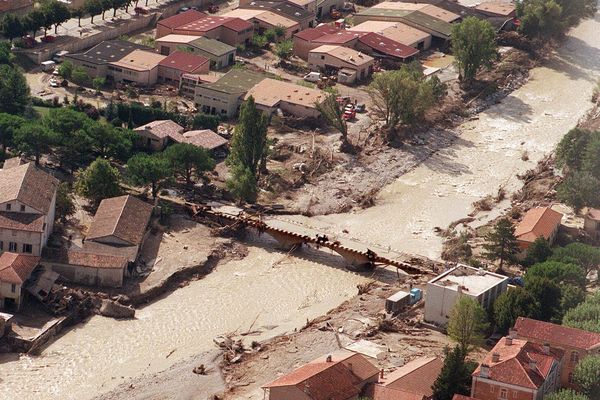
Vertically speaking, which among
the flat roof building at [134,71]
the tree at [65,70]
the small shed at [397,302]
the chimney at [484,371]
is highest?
the chimney at [484,371]

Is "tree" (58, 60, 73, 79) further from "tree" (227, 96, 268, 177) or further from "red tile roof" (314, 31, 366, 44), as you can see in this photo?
"red tile roof" (314, 31, 366, 44)

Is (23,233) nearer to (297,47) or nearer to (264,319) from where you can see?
(264,319)

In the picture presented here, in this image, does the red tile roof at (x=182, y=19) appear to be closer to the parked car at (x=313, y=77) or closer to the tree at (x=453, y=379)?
the parked car at (x=313, y=77)

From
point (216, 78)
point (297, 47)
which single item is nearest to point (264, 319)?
point (216, 78)

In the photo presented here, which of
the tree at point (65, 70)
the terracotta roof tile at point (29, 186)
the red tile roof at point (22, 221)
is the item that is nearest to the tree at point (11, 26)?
the tree at point (65, 70)

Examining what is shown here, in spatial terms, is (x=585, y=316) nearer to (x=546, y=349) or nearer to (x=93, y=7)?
(x=546, y=349)
